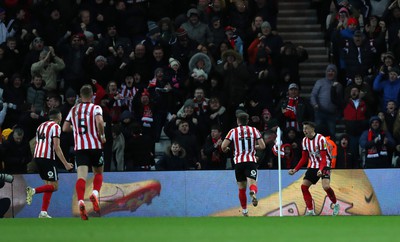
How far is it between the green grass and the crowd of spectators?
3964 mm

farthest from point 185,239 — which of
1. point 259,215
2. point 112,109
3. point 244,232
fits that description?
point 112,109

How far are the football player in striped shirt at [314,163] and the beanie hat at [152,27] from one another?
5.21 meters

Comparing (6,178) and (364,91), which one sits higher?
(364,91)

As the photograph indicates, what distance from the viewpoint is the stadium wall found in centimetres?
2219

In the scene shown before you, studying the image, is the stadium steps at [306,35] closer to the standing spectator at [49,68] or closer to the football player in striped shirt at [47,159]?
the standing spectator at [49,68]

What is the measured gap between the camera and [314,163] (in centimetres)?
2181

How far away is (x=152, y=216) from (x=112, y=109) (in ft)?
10.7

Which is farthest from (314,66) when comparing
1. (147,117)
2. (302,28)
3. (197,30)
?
(147,117)

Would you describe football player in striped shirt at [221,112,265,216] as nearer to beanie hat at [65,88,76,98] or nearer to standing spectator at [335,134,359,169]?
standing spectator at [335,134,359,169]

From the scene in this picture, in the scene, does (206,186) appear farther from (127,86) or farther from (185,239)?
(185,239)

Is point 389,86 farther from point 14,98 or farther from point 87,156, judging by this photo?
point 14,98

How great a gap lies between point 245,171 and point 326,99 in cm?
404

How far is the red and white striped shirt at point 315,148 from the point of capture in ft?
71.4

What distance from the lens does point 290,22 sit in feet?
93.5
